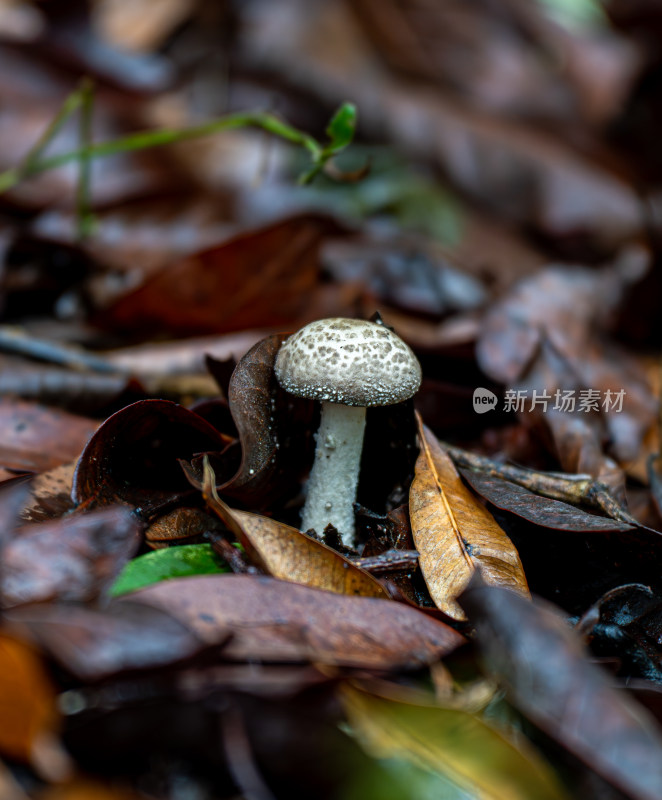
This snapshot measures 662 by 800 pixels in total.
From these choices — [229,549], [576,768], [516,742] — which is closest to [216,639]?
Result: [229,549]

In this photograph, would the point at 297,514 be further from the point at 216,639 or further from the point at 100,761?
the point at 100,761

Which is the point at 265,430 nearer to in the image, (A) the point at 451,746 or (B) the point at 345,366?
(B) the point at 345,366

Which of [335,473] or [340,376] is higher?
[340,376]

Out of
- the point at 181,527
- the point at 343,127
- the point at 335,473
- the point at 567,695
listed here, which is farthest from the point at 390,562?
the point at 343,127

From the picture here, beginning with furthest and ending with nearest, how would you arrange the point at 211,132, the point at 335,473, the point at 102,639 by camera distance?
the point at 211,132 → the point at 335,473 → the point at 102,639

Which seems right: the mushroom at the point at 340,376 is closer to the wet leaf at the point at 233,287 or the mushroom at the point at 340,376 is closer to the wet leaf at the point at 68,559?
the wet leaf at the point at 68,559

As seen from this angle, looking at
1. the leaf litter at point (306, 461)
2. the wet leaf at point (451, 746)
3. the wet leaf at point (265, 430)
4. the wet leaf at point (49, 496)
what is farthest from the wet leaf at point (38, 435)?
the wet leaf at point (451, 746)

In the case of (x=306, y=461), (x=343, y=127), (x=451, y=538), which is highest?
(x=343, y=127)
